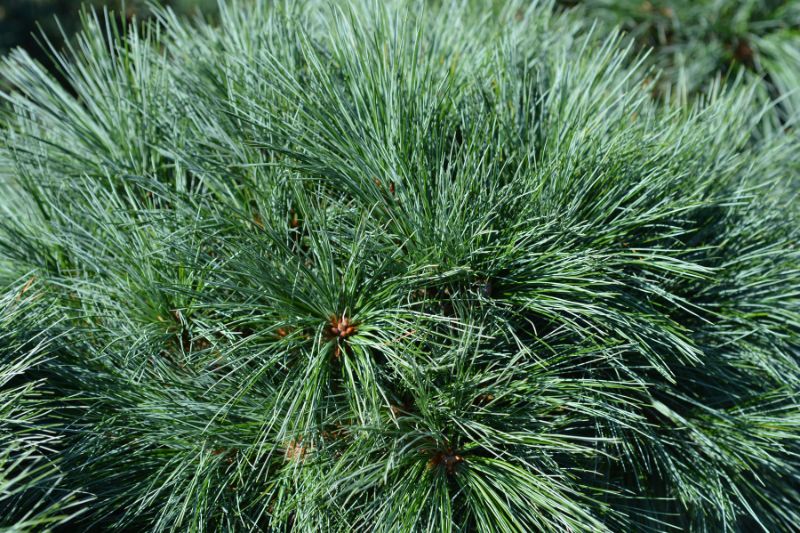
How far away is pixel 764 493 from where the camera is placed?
77cm

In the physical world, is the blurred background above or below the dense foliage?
below

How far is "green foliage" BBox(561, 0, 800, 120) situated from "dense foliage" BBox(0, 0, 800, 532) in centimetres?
57

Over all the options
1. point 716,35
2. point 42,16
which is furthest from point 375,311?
point 42,16

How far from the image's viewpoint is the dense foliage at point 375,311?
63cm

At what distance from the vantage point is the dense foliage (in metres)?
0.63

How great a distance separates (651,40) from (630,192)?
0.81 meters

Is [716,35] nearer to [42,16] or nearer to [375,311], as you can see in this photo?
[375,311]

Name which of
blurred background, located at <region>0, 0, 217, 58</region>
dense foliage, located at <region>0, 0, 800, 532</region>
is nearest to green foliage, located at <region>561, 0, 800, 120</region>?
dense foliage, located at <region>0, 0, 800, 532</region>

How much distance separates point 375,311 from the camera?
632 millimetres

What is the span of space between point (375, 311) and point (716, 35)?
1.05 m

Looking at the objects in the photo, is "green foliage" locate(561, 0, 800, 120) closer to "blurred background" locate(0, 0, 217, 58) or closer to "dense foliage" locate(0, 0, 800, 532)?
"dense foliage" locate(0, 0, 800, 532)

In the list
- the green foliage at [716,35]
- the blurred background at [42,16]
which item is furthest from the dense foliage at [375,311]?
the blurred background at [42,16]

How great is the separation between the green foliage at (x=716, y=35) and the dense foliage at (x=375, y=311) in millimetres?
567

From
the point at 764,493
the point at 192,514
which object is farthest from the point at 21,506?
the point at 764,493
